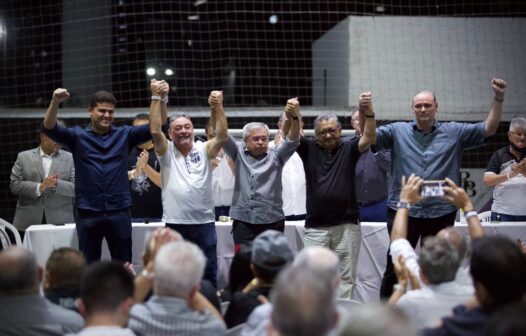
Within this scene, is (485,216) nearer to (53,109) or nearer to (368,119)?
(368,119)

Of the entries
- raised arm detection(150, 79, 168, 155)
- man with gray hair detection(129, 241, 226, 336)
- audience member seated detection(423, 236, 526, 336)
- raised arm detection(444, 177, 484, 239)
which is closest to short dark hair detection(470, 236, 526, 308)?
audience member seated detection(423, 236, 526, 336)

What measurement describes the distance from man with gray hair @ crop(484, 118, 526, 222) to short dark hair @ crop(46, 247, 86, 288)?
3.73m

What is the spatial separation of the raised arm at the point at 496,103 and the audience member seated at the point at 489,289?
6.95 ft

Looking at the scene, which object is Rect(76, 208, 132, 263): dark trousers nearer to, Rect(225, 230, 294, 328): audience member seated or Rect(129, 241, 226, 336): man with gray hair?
Rect(225, 230, 294, 328): audience member seated

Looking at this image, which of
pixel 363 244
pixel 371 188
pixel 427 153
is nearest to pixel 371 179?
pixel 371 188

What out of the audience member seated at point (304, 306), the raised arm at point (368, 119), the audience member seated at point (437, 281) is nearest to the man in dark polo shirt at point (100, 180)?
the raised arm at point (368, 119)

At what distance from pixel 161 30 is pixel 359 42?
2.22 meters

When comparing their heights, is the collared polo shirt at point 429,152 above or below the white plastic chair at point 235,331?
above

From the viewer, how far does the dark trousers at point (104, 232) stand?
4691 mm

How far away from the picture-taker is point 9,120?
7957mm

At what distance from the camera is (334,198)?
4863mm

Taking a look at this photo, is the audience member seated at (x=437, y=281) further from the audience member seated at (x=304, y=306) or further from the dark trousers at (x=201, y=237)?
the dark trousers at (x=201, y=237)

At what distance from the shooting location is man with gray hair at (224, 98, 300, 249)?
4.87 metres

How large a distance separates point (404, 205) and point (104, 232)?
2131 millimetres
